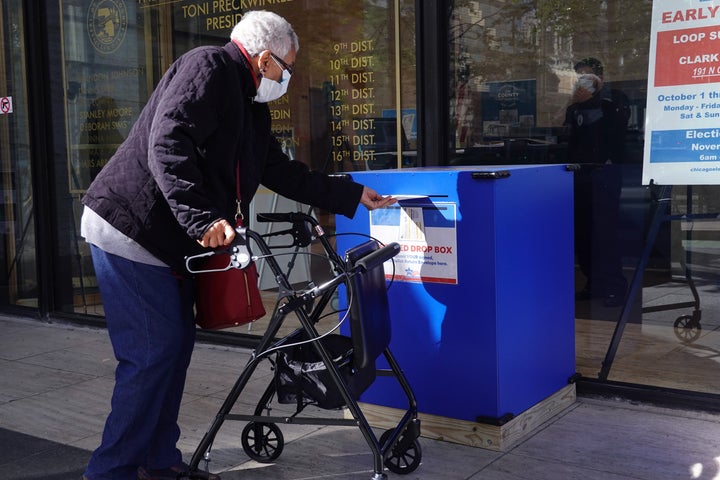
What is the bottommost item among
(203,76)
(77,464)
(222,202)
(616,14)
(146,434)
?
(77,464)

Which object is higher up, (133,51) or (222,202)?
(133,51)

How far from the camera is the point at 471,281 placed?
12.5 feet

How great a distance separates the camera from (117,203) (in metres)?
3.19

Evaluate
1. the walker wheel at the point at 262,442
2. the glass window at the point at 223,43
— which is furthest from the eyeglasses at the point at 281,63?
the glass window at the point at 223,43

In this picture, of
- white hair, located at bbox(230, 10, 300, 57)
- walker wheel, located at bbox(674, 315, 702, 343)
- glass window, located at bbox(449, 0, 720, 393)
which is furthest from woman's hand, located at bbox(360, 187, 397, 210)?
walker wheel, located at bbox(674, 315, 702, 343)

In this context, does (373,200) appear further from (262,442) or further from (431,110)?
(431,110)

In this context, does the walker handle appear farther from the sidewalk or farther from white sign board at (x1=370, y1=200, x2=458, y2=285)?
the sidewalk

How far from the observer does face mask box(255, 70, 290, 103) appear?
331 cm

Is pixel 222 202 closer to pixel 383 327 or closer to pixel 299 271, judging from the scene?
pixel 383 327

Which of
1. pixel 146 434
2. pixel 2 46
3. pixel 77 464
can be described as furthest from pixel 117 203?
pixel 2 46

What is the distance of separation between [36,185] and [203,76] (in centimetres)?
470

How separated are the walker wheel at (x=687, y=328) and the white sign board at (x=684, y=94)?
70 cm

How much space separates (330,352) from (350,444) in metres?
0.76

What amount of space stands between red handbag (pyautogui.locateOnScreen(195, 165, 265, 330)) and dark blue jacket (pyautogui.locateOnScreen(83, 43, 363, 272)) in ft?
0.32
